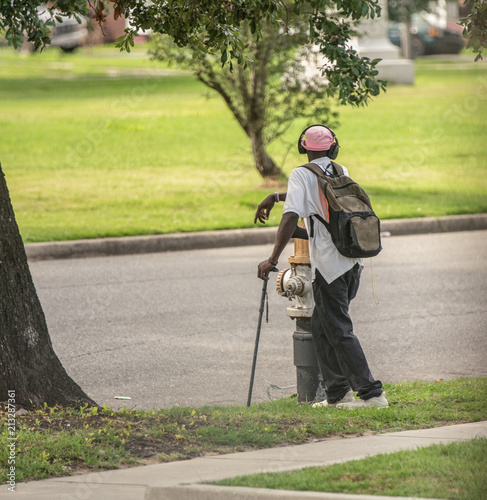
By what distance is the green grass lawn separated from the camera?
14023mm

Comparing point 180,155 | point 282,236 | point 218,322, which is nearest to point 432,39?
point 180,155

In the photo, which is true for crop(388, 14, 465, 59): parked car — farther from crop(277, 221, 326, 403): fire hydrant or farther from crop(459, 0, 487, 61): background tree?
crop(277, 221, 326, 403): fire hydrant

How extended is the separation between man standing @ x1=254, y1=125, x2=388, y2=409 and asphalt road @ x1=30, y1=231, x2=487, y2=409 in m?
0.39

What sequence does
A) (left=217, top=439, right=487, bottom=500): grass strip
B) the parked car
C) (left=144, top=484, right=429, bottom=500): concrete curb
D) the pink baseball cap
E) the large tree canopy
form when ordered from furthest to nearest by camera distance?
the parked car, the large tree canopy, the pink baseball cap, (left=217, top=439, right=487, bottom=500): grass strip, (left=144, top=484, right=429, bottom=500): concrete curb

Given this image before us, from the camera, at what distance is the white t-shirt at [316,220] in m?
5.64

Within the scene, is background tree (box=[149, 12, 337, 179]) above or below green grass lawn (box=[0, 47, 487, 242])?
above

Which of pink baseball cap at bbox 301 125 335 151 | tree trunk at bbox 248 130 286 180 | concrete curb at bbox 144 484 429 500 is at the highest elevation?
pink baseball cap at bbox 301 125 335 151

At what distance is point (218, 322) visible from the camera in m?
8.58

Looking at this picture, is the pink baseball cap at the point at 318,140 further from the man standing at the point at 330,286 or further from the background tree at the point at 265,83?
the background tree at the point at 265,83

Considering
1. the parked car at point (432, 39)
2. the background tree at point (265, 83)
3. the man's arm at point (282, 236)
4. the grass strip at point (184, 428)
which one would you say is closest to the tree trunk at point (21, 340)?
the grass strip at point (184, 428)

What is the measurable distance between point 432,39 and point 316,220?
3784 centimetres

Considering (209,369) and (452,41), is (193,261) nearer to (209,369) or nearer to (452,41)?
(209,369)

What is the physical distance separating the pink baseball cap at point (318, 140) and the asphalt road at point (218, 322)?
872 mm

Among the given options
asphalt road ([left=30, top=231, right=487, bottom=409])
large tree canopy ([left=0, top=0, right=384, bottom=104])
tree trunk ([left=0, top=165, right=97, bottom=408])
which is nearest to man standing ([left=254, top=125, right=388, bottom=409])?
asphalt road ([left=30, top=231, right=487, bottom=409])
